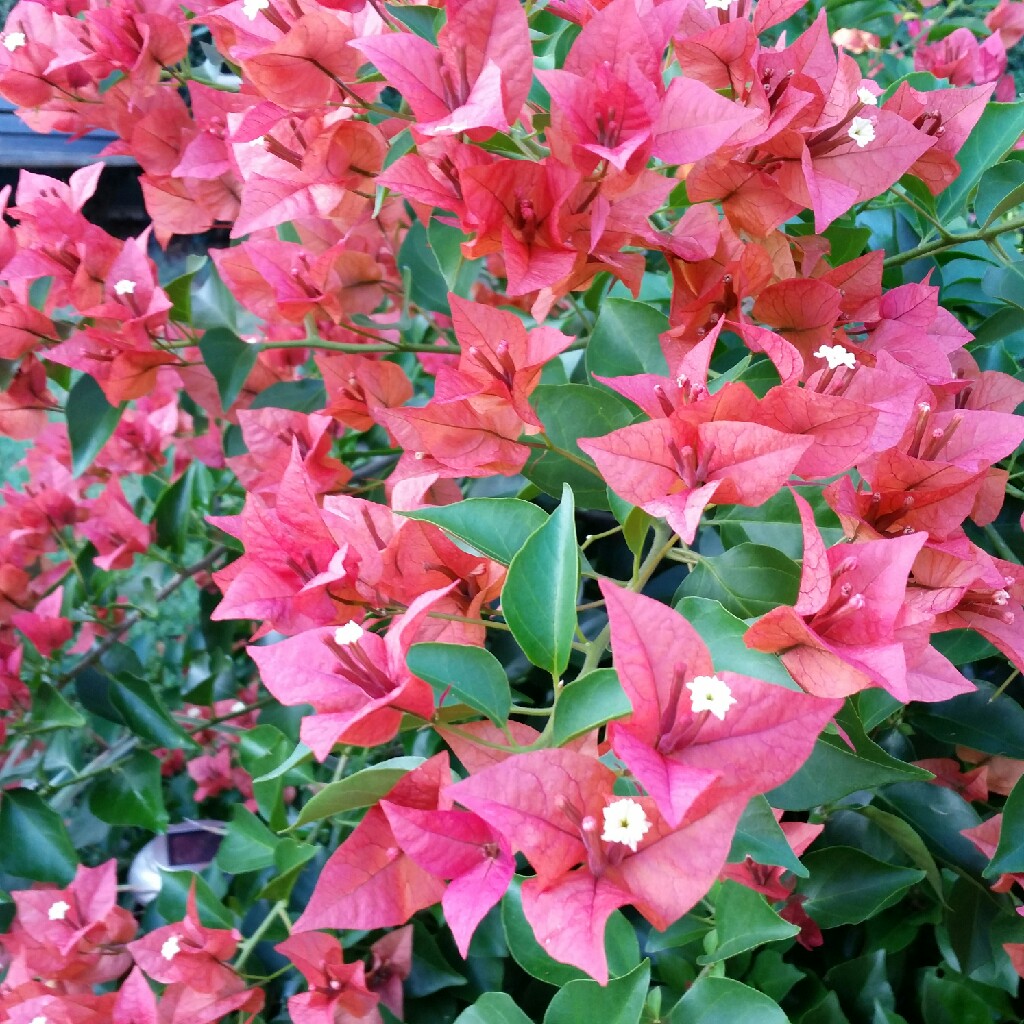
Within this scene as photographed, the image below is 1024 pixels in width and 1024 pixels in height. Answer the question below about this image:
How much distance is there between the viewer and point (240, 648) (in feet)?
5.54

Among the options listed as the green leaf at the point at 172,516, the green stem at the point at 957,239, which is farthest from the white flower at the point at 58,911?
the green stem at the point at 957,239

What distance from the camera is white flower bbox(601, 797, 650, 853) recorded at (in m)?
0.45

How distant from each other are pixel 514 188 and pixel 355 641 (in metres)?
0.32

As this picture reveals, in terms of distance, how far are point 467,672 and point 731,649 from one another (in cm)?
14

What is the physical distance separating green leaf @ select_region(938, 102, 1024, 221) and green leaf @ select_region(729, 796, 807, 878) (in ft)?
2.02

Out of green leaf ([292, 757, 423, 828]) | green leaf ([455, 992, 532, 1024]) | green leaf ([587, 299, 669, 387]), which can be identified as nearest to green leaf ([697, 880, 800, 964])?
green leaf ([455, 992, 532, 1024])

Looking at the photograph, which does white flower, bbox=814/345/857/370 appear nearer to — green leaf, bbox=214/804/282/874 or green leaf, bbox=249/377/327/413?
green leaf, bbox=249/377/327/413

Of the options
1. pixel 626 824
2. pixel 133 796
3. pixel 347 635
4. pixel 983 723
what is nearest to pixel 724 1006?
pixel 626 824

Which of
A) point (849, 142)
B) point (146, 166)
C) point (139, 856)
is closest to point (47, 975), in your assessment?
point (139, 856)

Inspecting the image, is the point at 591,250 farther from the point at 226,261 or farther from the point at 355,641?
the point at 226,261

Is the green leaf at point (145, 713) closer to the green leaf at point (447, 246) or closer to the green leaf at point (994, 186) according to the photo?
the green leaf at point (447, 246)

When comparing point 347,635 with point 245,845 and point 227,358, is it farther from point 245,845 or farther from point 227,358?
point 245,845

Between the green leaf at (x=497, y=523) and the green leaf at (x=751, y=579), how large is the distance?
0.12m

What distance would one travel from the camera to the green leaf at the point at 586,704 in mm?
500
